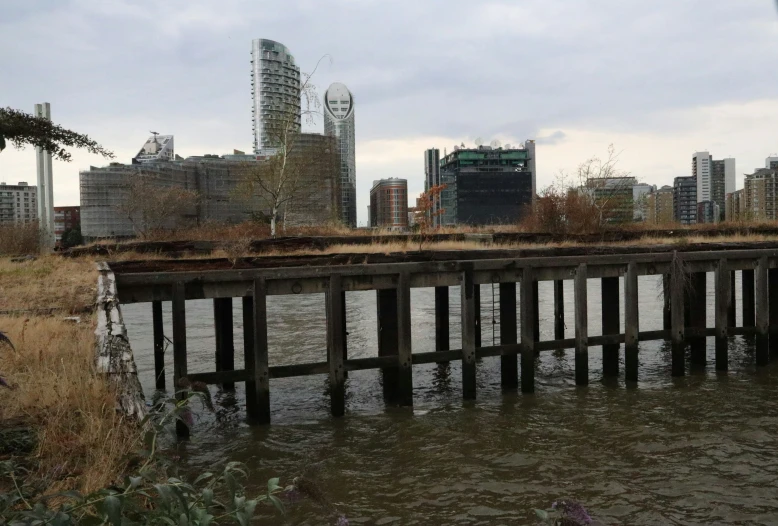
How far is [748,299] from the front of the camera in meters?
16.4

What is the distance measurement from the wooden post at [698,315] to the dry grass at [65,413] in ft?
39.4

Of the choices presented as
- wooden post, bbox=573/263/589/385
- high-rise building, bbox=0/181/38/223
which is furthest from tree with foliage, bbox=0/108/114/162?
high-rise building, bbox=0/181/38/223

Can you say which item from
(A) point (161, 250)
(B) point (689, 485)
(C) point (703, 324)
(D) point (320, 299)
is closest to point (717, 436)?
(B) point (689, 485)

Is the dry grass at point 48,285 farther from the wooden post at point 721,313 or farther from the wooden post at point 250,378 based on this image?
the wooden post at point 721,313

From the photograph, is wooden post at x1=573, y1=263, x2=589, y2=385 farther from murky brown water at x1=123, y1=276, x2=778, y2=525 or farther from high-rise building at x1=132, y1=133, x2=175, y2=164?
high-rise building at x1=132, y1=133, x2=175, y2=164

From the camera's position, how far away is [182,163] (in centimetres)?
8750

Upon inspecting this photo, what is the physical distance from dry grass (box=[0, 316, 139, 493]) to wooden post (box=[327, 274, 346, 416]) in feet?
13.9

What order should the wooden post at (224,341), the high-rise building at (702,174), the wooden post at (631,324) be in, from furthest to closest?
the high-rise building at (702,174), the wooden post at (224,341), the wooden post at (631,324)

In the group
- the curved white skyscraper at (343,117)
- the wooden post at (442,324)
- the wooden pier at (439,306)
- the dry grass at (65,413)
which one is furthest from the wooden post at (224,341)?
the curved white skyscraper at (343,117)

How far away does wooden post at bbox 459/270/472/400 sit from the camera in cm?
1133

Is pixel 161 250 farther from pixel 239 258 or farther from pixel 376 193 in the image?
pixel 376 193

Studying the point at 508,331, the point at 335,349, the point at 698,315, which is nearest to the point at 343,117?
the point at 698,315

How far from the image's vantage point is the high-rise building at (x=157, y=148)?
99206mm

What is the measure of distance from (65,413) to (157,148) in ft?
345
